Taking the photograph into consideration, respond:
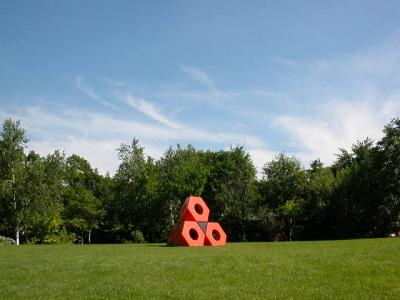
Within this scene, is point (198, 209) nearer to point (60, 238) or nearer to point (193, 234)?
point (193, 234)

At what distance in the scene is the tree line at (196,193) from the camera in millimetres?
43438

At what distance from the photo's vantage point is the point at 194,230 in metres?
29.6

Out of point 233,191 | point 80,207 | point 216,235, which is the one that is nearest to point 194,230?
point 216,235

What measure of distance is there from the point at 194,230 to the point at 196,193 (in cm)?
2169

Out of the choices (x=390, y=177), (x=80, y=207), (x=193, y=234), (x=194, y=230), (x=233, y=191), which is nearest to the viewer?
(x=194, y=230)

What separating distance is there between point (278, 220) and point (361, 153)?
15947mm

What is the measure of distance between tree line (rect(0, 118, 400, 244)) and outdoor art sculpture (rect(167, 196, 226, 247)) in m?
17.2

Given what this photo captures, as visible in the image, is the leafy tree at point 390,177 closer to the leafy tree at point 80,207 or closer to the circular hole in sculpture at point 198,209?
the circular hole in sculpture at point 198,209

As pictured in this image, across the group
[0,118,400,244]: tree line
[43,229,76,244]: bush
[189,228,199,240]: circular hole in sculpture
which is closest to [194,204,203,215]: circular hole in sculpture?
[189,228,199,240]: circular hole in sculpture

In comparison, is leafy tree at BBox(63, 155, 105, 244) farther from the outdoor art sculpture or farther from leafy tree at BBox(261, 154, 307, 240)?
the outdoor art sculpture

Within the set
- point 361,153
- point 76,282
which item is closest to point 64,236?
point 361,153

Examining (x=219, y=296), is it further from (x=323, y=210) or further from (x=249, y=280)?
(x=323, y=210)

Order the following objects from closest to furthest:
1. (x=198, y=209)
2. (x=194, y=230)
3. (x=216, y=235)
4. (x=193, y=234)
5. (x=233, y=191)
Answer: (x=194, y=230) → (x=193, y=234) → (x=216, y=235) → (x=198, y=209) → (x=233, y=191)

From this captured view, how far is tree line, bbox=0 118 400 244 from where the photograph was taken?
4344cm
